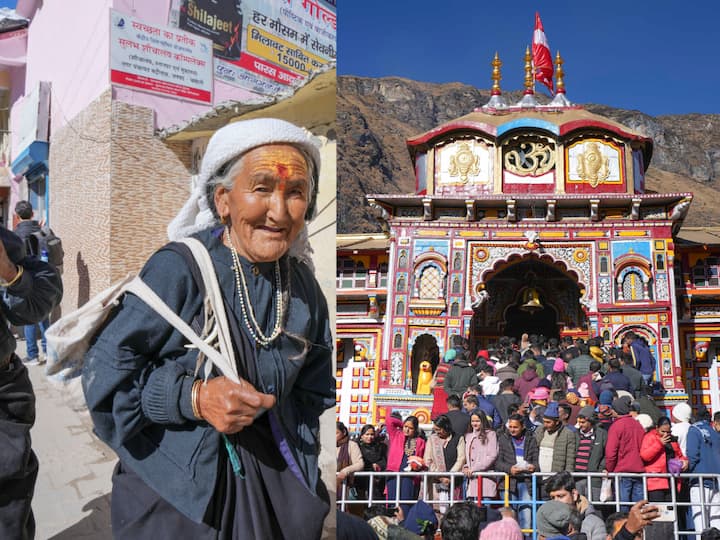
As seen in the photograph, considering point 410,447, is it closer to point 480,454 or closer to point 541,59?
point 480,454

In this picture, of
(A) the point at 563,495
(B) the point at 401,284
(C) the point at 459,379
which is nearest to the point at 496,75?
(B) the point at 401,284

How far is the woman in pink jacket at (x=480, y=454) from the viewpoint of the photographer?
4.16m

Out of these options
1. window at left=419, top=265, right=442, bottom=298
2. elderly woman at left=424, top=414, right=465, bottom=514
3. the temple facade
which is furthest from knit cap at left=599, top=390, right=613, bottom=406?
window at left=419, top=265, right=442, bottom=298

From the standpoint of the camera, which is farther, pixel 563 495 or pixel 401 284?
pixel 401 284

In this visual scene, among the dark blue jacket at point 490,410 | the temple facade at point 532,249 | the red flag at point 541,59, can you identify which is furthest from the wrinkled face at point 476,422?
the red flag at point 541,59

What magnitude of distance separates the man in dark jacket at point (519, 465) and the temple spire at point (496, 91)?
8586mm

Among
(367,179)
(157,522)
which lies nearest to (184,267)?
(157,522)

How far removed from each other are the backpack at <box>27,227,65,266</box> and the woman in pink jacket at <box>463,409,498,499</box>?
3174mm

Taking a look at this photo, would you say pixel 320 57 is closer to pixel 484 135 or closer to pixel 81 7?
pixel 81 7

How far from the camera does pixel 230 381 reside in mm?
1134

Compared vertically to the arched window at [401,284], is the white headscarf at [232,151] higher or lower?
lower

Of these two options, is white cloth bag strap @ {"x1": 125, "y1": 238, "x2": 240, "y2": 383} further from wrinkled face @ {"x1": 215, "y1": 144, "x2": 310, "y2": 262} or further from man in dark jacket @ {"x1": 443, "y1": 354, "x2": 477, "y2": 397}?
man in dark jacket @ {"x1": 443, "y1": 354, "x2": 477, "y2": 397}

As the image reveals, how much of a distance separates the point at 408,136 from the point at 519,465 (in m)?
41.9

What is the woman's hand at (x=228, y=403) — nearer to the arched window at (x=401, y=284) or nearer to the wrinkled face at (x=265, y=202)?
the wrinkled face at (x=265, y=202)
